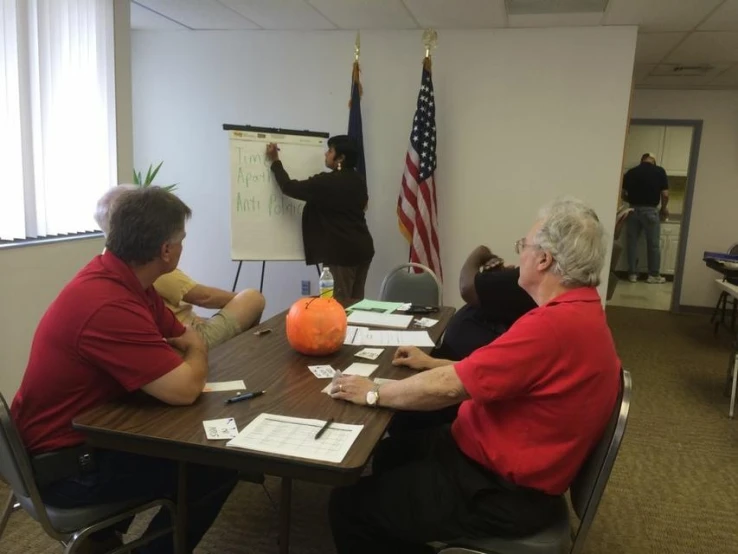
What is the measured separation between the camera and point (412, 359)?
1.81m

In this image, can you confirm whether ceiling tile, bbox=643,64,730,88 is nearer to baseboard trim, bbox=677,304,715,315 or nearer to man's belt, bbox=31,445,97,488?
baseboard trim, bbox=677,304,715,315

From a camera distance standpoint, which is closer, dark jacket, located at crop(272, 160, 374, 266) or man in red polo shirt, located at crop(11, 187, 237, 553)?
man in red polo shirt, located at crop(11, 187, 237, 553)

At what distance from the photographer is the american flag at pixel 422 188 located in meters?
4.27

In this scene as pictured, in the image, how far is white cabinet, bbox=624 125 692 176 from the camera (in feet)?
25.7

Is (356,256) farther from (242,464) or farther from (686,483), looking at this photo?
(242,464)

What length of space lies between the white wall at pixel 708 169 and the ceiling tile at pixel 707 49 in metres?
1.34

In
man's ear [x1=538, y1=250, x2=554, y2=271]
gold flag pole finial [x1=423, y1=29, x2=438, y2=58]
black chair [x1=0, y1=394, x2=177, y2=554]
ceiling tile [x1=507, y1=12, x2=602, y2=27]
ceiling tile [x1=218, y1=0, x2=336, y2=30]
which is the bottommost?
black chair [x1=0, y1=394, x2=177, y2=554]

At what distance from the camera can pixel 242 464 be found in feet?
4.00

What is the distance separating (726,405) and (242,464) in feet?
11.9

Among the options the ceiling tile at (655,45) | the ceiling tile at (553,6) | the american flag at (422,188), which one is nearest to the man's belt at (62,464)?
the american flag at (422,188)

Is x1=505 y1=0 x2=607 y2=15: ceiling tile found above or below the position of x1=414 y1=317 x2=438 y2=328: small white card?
above

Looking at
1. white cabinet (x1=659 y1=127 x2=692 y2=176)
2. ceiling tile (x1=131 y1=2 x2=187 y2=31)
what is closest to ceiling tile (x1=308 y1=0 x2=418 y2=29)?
ceiling tile (x1=131 y1=2 x2=187 y2=31)

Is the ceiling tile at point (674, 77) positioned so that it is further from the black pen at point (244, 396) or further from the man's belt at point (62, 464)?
the man's belt at point (62, 464)

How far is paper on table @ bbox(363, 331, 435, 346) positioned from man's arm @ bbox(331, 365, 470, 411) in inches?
20.9
